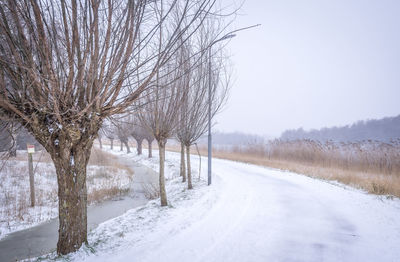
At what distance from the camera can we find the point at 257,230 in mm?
4254

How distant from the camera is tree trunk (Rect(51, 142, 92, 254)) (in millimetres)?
3323

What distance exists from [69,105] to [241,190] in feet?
19.9

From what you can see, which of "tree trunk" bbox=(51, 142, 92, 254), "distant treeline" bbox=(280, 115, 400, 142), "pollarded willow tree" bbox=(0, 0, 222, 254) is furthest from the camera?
"distant treeline" bbox=(280, 115, 400, 142)

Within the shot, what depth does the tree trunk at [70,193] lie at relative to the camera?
131 inches

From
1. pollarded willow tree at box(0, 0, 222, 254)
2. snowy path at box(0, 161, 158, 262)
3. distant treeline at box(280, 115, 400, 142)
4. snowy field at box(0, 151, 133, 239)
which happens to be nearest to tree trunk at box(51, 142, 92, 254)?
pollarded willow tree at box(0, 0, 222, 254)

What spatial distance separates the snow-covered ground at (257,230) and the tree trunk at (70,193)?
0.28m

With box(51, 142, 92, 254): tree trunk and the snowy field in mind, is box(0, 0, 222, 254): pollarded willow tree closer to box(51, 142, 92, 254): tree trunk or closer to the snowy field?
box(51, 142, 92, 254): tree trunk

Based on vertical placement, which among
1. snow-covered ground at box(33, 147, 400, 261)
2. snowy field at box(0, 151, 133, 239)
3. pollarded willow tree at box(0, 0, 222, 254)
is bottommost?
snowy field at box(0, 151, 133, 239)

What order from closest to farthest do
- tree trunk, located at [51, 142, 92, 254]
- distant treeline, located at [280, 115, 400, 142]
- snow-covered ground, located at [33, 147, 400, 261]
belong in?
tree trunk, located at [51, 142, 92, 254]
snow-covered ground, located at [33, 147, 400, 261]
distant treeline, located at [280, 115, 400, 142]

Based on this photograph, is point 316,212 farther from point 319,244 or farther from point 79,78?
point 79,78

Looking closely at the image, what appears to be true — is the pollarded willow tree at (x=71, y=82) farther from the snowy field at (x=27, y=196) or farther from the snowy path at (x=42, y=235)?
the snowy field at (x=27, y=196)

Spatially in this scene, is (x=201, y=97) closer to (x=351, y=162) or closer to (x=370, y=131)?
(x=351, y=162)

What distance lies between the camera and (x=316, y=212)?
5.34 metres

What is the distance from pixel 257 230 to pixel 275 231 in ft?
1.14
